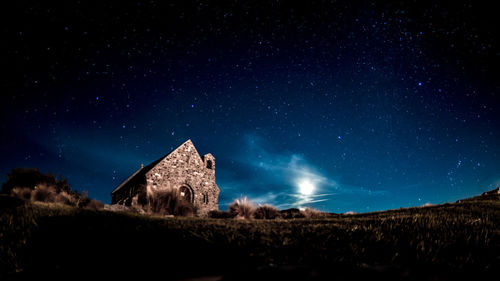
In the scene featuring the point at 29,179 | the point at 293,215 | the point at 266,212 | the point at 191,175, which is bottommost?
the point at 293,215

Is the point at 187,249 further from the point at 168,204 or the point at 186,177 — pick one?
the point at 186,177

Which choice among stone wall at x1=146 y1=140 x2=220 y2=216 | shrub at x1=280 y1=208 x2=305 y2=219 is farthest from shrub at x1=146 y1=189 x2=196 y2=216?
stone wall at x1=146 y1=140 x2=220 y2=216

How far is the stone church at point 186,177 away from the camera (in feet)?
58.3

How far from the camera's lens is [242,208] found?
408 inches

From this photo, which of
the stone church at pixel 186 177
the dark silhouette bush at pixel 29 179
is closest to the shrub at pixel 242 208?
the stone church at pixel 186 177

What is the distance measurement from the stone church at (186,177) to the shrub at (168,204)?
27.9 feet

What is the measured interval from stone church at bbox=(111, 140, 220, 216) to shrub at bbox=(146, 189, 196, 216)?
335 inches

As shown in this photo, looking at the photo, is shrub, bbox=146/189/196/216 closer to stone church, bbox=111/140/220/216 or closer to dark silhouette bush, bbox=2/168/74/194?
stone church, bbox=111/140/220/216

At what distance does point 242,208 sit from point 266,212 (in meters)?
1.12

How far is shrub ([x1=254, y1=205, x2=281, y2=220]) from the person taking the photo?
10.0 meters

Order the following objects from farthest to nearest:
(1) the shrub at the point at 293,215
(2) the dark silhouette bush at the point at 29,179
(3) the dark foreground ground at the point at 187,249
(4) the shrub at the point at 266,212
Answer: (2) the dark silhouette bush at the point at 29,179, (4) the shrub at the point at 266,212, (1) the shrub at the point at 293,215, (3) the dark foreground ground at the point at 187,249

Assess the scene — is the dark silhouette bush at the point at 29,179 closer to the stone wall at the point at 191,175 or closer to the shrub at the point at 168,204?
the stone wall at the point at 191,175

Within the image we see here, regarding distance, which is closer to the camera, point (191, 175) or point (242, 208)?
point (242, 208)

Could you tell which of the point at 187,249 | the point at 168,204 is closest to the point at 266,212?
the point at 168,204
